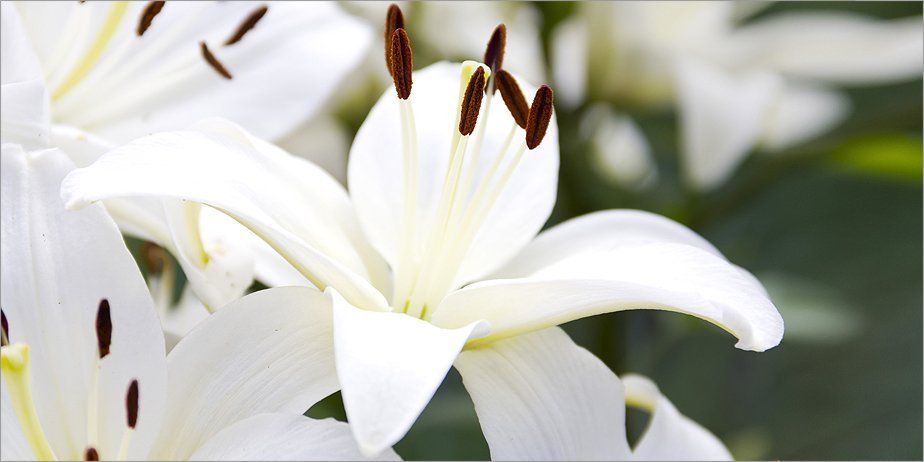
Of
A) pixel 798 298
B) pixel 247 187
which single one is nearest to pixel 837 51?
pixel 798 298

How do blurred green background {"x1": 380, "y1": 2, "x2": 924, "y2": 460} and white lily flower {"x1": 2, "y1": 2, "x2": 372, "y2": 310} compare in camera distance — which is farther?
blurred green background {"x1": 380, "y1": 2, "x2": 924, "y2": 460}

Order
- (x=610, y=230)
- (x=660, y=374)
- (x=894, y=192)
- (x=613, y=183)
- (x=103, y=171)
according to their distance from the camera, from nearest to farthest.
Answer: (x=103, y=171) → (x=610, y=230) → (x=613, y=183) → (x=660, y=374) → (x=894, y=192)

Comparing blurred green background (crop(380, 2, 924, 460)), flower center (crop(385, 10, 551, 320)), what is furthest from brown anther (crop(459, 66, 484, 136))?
blurred green background (crop(380, 2, 924, 460))

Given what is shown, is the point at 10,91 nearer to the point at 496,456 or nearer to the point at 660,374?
the point at 496,456

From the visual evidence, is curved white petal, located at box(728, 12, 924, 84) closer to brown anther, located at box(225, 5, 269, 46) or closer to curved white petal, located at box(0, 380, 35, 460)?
brown anther, located at box(225, 5, 269, 46)

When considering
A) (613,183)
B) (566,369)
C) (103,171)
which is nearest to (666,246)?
(566,369)
